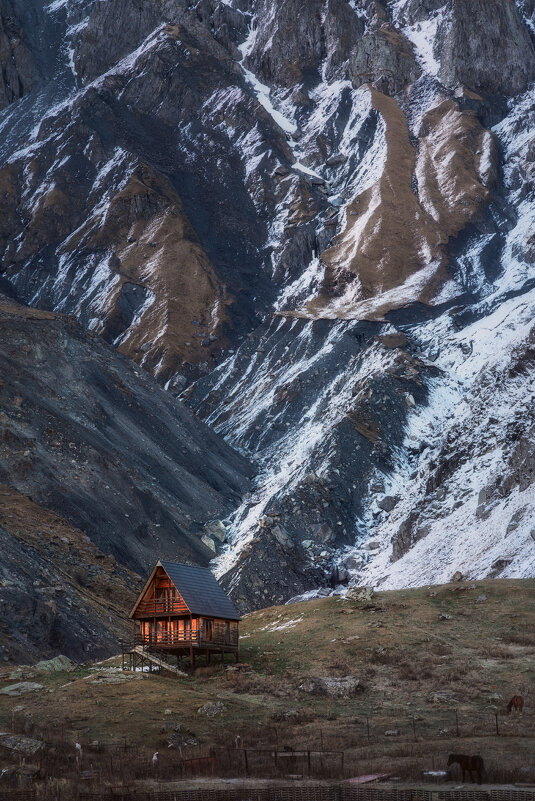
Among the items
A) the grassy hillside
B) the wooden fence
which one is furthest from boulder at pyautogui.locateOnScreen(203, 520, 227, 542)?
the wooden fence

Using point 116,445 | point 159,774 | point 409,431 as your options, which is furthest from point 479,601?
point 409,431

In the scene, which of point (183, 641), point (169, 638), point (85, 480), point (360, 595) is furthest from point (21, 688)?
point (85, 480)

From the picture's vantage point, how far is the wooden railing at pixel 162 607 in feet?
162

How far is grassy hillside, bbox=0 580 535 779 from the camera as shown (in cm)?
3181

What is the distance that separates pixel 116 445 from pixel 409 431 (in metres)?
36.7

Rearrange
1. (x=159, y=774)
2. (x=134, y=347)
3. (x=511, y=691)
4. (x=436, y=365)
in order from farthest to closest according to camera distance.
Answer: (x=134, y=347)
(x=436, y=365)
(x=511, y=691)
(x=159, y=774)

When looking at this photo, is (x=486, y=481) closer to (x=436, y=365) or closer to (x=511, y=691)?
(x=436, y=365)

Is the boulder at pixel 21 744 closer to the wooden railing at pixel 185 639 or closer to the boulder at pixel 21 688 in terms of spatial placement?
the boulder at pixel 21 688

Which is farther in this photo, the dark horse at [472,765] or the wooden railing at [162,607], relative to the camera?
the wooden railing at [162,607]

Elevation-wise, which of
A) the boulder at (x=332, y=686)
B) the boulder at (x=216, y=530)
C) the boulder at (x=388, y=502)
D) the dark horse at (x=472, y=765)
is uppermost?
the boulder at (x=388, y=502)

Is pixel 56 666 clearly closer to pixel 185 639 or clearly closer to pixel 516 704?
pixel 185 639

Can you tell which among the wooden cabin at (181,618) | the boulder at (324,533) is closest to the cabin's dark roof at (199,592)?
the wooden cabin at (181,618)

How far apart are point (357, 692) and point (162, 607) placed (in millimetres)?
12893

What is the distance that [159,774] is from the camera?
28000mm
